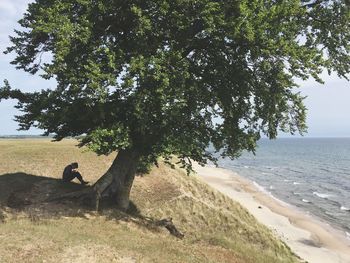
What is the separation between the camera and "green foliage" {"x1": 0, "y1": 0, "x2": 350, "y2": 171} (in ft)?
75.3

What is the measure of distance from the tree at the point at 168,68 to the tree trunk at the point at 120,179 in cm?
6

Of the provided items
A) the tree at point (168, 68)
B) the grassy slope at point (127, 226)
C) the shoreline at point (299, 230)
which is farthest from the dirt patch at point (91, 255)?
the shoreline at point (299, 230)

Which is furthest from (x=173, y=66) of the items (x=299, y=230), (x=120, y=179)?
(x=299, y=230)

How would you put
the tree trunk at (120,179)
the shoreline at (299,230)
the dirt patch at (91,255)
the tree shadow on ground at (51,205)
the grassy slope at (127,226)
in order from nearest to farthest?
the dirt patch at (91,255)
the grassy slope at (127,226)
the tree shadow on ground at (51,205)
the tree trunk at (120,179)
the shoreline at (299,230)

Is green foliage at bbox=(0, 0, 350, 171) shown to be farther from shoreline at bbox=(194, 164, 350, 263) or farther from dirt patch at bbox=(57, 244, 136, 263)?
shoreline at bbox=(194, 164, 350, 263)

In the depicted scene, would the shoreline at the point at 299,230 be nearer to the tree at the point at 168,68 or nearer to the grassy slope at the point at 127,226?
the grassy slope at the point at 127,226

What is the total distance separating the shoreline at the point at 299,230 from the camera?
42312mm

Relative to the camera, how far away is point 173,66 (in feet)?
78.9

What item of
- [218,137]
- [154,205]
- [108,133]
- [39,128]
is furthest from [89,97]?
[154,205]

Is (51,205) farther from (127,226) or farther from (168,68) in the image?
(168,68)

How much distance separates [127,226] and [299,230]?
30495 millimetres

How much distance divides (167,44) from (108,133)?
6473mm

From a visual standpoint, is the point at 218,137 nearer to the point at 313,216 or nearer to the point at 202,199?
the point at 202,199

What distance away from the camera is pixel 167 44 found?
25.7 m
